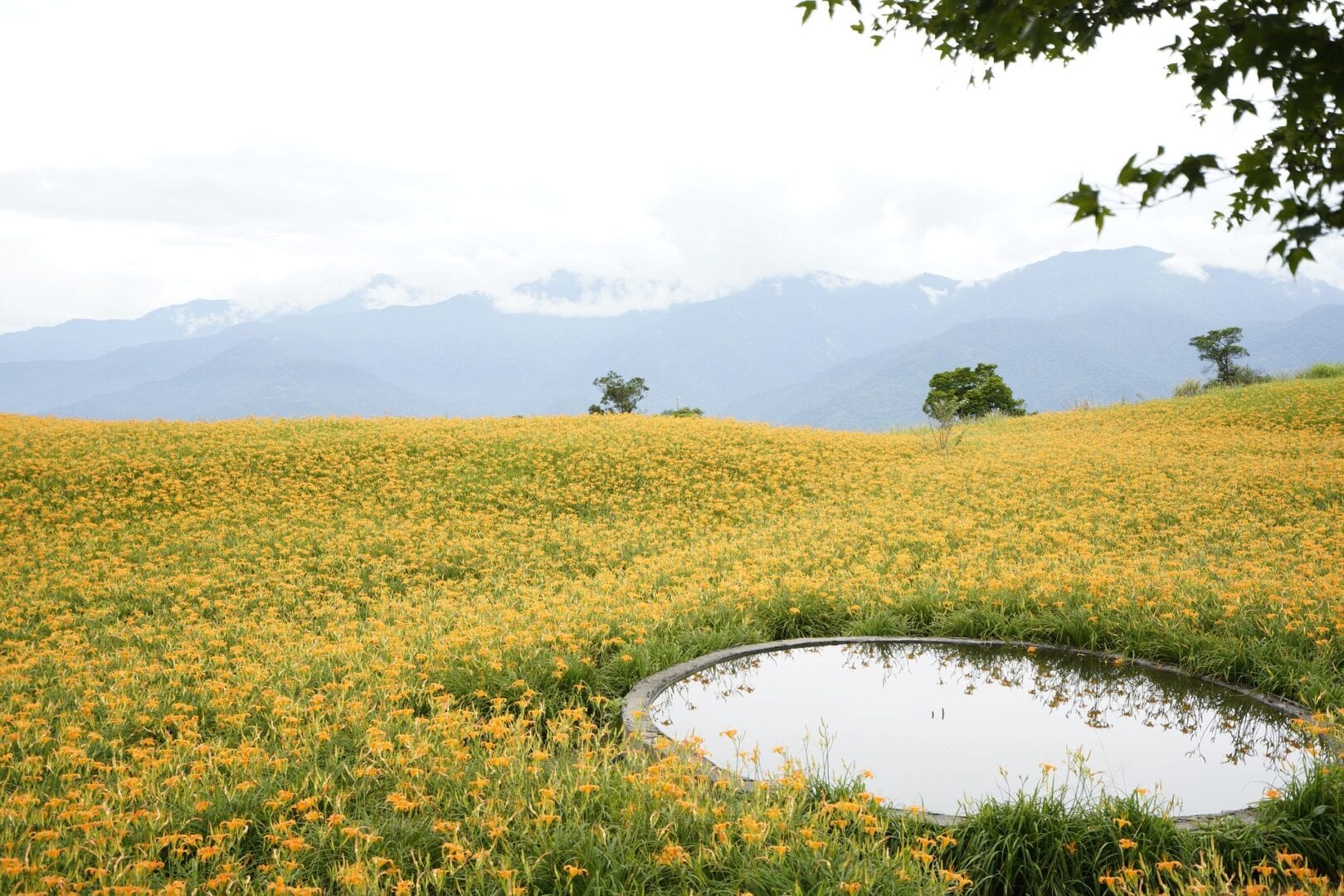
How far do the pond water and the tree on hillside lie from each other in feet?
108

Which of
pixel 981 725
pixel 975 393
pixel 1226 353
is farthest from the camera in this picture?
pixel 975 393

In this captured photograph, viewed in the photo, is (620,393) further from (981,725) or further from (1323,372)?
(981,725)

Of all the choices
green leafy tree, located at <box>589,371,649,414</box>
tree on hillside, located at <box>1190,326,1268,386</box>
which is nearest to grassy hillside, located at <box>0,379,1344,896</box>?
tree on hillside, located at <box>1190,326,1268,386</box>

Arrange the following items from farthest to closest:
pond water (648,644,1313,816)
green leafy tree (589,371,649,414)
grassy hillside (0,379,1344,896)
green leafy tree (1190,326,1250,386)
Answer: green leafy tree (589,371,649,414) < green leafy tree (1190,326,1250,386) < pond water (648,644,1313,816) < grassy hillside (0,379,1344,896)

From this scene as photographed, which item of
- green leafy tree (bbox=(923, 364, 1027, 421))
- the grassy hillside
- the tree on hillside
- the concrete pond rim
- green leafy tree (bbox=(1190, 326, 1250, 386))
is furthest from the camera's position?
green leafy tree (bbox=(923, 364, 1027, 421))

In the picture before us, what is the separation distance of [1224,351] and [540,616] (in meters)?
38.4

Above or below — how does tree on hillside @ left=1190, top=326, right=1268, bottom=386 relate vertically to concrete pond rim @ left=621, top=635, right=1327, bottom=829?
above

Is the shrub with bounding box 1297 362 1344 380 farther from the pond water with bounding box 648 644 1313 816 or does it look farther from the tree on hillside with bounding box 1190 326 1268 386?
the pond water with bounding box 648 644 1313 816

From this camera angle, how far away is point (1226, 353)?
35.6m

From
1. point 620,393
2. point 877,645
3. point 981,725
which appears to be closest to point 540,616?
point 877,645

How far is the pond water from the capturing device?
479 centimetres

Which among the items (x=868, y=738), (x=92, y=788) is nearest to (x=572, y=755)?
(x=868, y=738)

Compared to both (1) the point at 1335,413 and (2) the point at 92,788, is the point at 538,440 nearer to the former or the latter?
(2) the point at 92,788

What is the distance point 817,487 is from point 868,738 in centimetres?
1202
